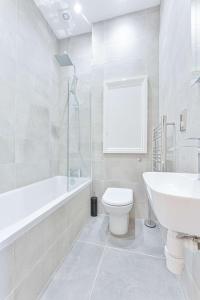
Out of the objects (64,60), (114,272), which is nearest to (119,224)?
(114,272)

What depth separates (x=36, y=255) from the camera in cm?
97

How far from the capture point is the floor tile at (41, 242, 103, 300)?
1.01m

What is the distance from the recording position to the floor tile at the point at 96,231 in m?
1.61

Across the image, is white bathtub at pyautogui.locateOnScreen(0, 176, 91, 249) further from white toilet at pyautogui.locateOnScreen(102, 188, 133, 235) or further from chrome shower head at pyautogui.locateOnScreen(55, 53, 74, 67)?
chrome shower head at pyautogui.locateOnScreen(55, 53, 74, 67)

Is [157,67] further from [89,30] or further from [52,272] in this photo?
[52,272]

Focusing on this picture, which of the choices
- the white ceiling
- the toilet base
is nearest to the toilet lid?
the toilet base

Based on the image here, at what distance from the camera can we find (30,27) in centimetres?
195

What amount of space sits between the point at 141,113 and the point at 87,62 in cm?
122

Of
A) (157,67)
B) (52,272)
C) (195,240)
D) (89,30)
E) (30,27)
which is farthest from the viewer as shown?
(89,30)

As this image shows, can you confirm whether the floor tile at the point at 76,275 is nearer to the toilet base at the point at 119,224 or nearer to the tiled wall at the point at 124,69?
the toilet base at the point at 119,224

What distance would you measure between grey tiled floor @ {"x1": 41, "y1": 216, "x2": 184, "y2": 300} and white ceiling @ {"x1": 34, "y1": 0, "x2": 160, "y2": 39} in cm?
283

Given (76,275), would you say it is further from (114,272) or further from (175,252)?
(175,252)

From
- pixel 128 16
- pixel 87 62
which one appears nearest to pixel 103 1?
pixel 128 16

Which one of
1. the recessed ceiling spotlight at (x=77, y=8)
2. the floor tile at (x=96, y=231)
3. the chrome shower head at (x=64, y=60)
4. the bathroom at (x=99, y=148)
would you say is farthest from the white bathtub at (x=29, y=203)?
the recessed ceiling spotlight at (x=77, y=8)
